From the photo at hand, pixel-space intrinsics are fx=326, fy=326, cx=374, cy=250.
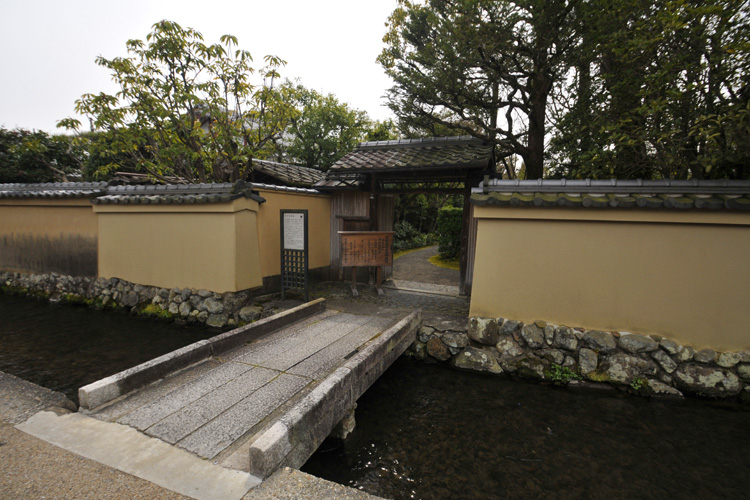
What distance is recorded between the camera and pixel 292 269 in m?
8.45

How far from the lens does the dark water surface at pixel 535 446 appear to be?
3.59 meters

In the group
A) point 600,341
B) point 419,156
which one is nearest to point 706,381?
point 600,341

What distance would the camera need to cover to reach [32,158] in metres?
14.9

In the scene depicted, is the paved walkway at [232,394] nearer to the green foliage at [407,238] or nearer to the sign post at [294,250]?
the sign post at [294,250]

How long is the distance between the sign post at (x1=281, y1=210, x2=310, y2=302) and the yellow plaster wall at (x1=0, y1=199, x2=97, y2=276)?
5784 millimetres

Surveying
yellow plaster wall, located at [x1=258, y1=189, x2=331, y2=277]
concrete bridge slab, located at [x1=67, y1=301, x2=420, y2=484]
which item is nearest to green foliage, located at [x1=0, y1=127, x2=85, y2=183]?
yellow plaster wall, located at [x1=258, y1=189, x2=331, y2=277]

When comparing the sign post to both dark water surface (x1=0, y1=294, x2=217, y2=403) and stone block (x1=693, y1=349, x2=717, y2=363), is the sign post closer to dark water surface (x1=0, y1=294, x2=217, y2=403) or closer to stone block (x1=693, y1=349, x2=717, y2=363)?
dark water surface (x1=0, y1=294, x2=217, y2=403)

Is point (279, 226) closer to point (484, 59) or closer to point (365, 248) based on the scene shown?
point (365, 248)

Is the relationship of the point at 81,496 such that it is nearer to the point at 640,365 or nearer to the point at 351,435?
the point at 351,435

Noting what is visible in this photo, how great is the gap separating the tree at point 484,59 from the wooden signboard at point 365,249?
406 centimetres

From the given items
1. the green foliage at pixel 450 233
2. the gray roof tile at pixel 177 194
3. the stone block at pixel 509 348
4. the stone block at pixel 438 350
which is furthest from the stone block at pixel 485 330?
the green foliage at pixel 450 233

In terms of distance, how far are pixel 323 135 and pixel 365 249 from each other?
11161mm

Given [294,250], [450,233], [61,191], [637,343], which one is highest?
[61,191]

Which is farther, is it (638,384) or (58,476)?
(638,384)
